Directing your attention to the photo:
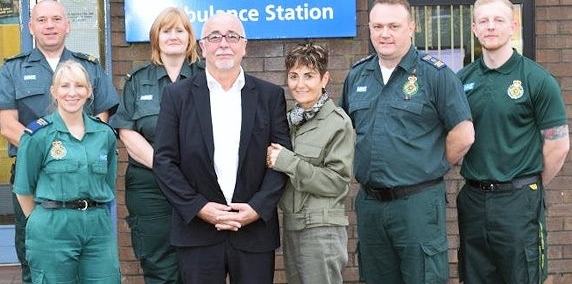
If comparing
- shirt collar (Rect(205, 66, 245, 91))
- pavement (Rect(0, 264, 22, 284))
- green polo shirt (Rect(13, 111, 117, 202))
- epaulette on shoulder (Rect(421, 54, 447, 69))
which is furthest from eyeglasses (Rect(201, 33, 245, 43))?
pavement (Rect(0, 264, 22, 284))

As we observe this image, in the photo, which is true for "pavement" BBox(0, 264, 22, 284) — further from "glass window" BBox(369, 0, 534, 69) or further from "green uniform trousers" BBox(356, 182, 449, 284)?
"glass window" BBox(369, 0, 534, 69)

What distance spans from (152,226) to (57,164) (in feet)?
2.10

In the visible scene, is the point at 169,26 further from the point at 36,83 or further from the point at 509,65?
the point at 509,65

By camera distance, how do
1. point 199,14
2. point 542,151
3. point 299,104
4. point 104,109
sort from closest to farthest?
point 299,104 → point 542,151 → point 104,109 → point 199,14

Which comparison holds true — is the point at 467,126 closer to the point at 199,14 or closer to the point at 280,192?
the point at 280,192

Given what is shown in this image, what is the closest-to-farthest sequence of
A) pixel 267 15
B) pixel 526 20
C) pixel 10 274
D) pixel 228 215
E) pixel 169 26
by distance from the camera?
1. pixel 228 215
2. pixel 169 26
3. pixel 267 15
4. pixel 526 20
5. pixel 10 274

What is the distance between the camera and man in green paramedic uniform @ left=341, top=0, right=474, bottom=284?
165 inches

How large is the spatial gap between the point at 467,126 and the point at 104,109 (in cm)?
202

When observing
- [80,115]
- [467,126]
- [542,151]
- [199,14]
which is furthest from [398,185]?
[199,14]

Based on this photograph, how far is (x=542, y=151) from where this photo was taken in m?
4.45

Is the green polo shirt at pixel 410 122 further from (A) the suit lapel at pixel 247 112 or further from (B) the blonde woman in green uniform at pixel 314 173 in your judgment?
(A) the suit lapel at pixel 247 112

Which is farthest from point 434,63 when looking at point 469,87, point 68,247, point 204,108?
point 68,247

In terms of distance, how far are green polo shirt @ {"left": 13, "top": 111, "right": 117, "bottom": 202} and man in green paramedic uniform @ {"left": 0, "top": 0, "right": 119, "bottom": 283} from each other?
452mm

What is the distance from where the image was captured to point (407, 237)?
4199 millimetres
